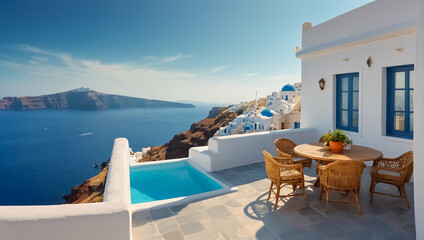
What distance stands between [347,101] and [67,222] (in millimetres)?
6577

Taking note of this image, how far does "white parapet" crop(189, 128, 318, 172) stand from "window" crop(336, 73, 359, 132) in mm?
1296

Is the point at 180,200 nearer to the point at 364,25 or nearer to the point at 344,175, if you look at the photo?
the point at 344,175

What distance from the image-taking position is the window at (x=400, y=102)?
503cm

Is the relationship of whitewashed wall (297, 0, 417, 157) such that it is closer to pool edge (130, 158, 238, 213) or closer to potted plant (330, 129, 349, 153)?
potted plant (330, 129, 349, 153)

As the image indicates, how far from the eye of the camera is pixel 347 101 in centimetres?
643

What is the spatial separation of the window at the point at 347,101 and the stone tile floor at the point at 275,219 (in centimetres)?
244

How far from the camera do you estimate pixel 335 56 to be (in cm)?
651

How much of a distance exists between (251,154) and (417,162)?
391cm

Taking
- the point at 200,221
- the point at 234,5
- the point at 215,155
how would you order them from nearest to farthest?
the point at 200,221
the point at 215,155
the point at 234,5

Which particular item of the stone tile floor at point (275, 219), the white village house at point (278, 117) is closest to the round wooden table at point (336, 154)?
the stone tile floor at point (275, 219)

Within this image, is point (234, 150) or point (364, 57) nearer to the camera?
point (364, 57)

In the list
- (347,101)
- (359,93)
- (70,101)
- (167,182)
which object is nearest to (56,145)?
(70,101)

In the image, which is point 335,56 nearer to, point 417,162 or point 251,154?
point 251,154

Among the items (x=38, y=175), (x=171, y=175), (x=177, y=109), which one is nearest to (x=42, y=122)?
(x=38, y=175)
